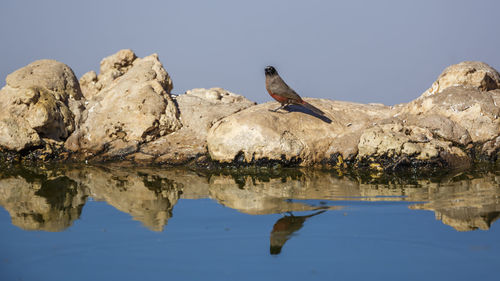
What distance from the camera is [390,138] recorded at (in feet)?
28.0

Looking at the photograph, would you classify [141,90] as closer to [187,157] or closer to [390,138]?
[187,157]

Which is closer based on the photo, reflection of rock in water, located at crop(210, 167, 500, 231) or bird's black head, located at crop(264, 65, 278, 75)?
reflection of rock in water, located at crop(210, 167, 500, 231)

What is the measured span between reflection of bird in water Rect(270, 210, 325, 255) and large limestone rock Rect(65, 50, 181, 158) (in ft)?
19.3

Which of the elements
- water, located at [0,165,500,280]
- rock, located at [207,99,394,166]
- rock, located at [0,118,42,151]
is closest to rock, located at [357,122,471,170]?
rock, located at [207,99,394,166]

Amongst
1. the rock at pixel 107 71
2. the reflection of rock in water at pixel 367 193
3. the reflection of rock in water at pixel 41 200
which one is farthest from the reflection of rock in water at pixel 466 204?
the rock at pixel 107 71

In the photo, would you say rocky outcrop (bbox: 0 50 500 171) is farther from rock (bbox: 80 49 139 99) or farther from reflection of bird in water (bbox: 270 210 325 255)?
reflection of bird in water (bbox: 270 210 325 255)

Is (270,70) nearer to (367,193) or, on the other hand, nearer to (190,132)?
(190,132)

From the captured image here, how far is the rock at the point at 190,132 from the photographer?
961 centimetres

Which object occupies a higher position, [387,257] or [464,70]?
[464,70]

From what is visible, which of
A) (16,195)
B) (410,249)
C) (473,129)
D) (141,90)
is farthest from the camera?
(141,90)

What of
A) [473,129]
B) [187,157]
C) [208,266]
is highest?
[473,129]

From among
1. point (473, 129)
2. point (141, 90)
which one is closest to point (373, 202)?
point (473, 129)

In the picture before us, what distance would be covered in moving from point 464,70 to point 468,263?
750cm

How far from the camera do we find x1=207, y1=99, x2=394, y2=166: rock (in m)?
8.80
